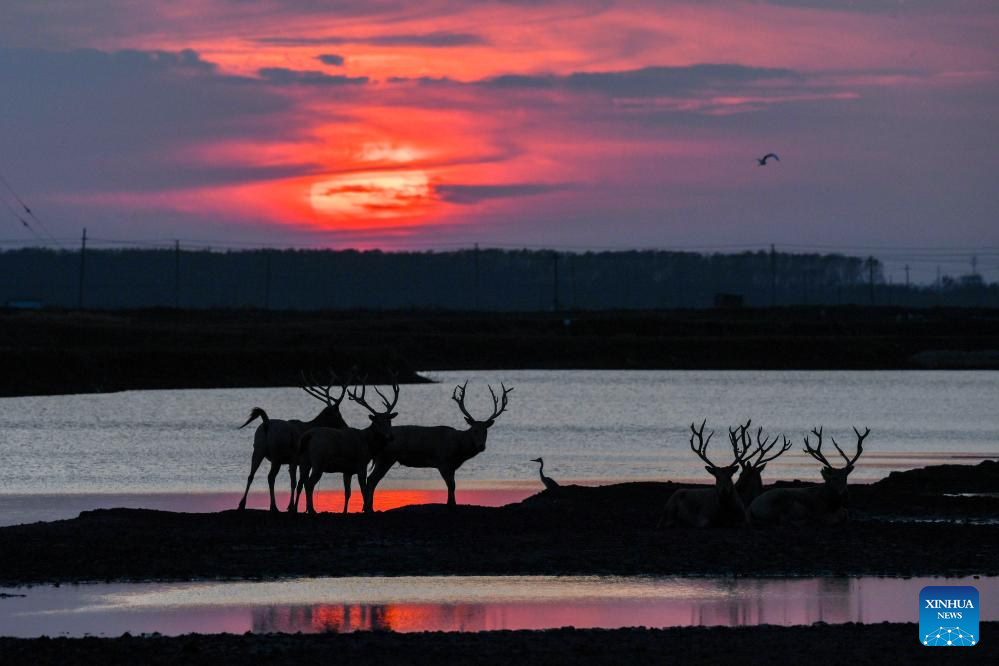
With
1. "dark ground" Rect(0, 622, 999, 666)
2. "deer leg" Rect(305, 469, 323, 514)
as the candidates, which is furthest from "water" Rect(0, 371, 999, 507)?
"dark ground" Rect(0, 622, 999, 666)

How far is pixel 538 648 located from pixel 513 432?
33.6m

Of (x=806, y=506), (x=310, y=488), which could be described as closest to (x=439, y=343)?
(x=310, y=488)

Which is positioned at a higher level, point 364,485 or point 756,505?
point 364,485

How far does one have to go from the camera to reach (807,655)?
13.3 metres

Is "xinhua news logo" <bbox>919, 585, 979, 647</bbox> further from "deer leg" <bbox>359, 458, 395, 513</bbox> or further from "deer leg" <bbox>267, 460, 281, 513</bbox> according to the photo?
"deer leg" <bbox>267, 460, 281, 513</bbox>

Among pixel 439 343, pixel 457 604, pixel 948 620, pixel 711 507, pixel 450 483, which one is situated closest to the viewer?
pixel 948 620

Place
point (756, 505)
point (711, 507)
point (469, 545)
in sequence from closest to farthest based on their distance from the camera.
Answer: point (469, 545)
point (711, 507)
point (756, 505)

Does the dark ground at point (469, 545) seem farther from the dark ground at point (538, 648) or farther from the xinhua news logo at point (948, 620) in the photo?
the dark ground at point (538, 648)

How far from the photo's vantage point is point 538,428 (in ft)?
161

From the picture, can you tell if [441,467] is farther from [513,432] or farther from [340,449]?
[513,432]

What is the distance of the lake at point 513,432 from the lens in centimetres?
2991

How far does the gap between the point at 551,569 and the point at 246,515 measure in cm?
630

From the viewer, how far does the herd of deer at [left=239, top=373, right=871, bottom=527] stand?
21984mm

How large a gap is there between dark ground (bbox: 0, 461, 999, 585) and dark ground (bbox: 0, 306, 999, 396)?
1687 inches
